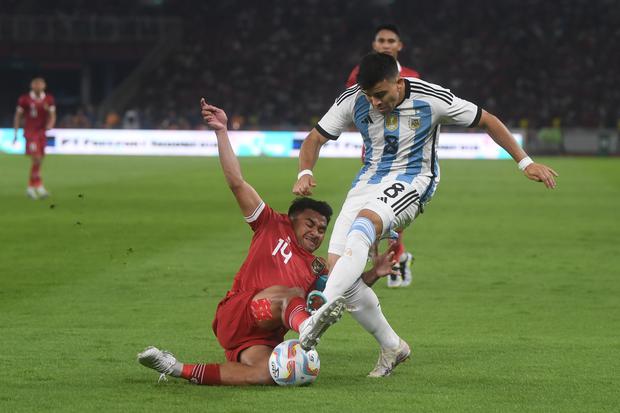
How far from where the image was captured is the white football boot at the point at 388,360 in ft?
22.3

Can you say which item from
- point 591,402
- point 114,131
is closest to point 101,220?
point 591,402

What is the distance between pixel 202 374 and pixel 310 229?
1115 millimetres

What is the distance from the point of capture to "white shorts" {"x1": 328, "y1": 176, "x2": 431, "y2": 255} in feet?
22.8

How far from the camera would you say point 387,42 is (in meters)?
10.4

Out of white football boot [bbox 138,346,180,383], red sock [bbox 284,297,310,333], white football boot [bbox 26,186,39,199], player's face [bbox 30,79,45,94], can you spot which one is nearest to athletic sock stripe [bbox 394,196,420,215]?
red sock [bbox 284,297,310,333]

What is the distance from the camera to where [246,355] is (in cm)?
655

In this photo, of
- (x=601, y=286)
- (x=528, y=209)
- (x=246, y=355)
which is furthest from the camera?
(x=528, y=209)

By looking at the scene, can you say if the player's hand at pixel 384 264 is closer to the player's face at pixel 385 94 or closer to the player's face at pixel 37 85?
the player's face at pixel 385 94

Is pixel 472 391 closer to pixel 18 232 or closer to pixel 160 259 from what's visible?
pixel 160 259

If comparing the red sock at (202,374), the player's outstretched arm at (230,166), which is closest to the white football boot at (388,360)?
the red sock at (202,374)

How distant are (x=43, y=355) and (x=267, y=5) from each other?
47426 millimetres

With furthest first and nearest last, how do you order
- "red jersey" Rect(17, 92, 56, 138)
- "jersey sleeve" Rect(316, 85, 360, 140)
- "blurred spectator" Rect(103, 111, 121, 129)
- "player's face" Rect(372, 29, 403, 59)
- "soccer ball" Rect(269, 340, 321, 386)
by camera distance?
"blurred spectator" Rect(103, 111, 121, 129)
"red jersey" Rect(17, 92, 56, 138)
"player's face" Rect(372, 29, 403, 59)
"jersey sleeve" Rect(316, 85, 360, 140)
"soccer ball" Rect(269, 340, 321, 386)

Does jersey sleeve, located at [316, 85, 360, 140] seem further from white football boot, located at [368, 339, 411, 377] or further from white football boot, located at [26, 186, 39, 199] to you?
white football boot, located at [26, 186, 39, 199]

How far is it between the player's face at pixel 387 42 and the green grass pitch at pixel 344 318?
2.20 metres
